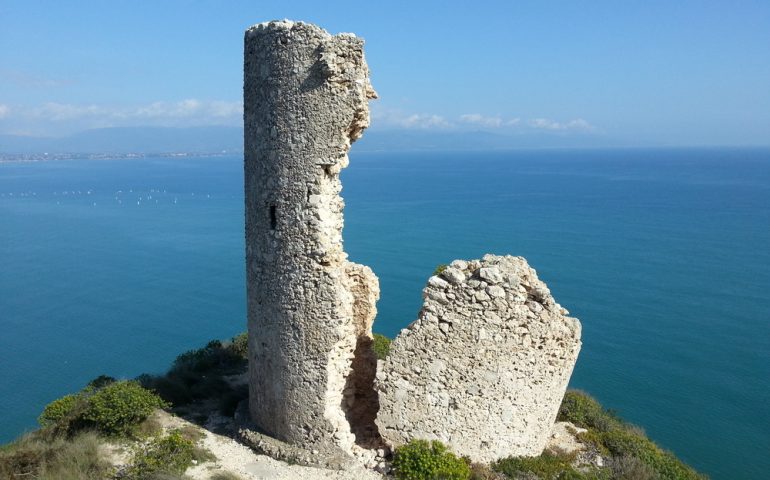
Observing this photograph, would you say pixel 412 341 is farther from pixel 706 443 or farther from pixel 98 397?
pixel 706 443

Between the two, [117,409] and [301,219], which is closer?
[301,219]

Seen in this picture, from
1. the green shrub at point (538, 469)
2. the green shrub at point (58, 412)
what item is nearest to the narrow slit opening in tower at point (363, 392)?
the green shrub at point (538, 469)

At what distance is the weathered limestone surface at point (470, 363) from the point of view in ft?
31.7

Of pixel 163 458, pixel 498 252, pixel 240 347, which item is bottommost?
pixel 498 252

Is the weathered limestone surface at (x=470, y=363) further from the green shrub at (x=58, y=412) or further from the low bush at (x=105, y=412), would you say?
the green shrub at (x=58, y=412)

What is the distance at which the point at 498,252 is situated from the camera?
156 ft

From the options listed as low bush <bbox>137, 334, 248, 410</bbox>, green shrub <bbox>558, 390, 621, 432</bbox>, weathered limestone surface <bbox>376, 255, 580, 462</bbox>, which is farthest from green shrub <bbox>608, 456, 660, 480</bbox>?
low bush <bbox>137, 334, 248, 410</bbox>

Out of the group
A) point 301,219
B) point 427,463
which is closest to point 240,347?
point 301,219

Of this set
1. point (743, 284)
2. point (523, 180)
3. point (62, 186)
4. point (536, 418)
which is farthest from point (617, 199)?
point (62, 186)

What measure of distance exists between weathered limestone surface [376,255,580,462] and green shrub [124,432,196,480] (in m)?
3.70

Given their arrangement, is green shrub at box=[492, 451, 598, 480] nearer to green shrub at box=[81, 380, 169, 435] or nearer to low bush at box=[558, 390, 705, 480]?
low bush at box=[558, 390, 705, 480]

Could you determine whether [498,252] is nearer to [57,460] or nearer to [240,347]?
[240,347]

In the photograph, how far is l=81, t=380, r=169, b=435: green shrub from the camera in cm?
1091

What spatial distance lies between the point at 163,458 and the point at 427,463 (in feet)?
15.9
